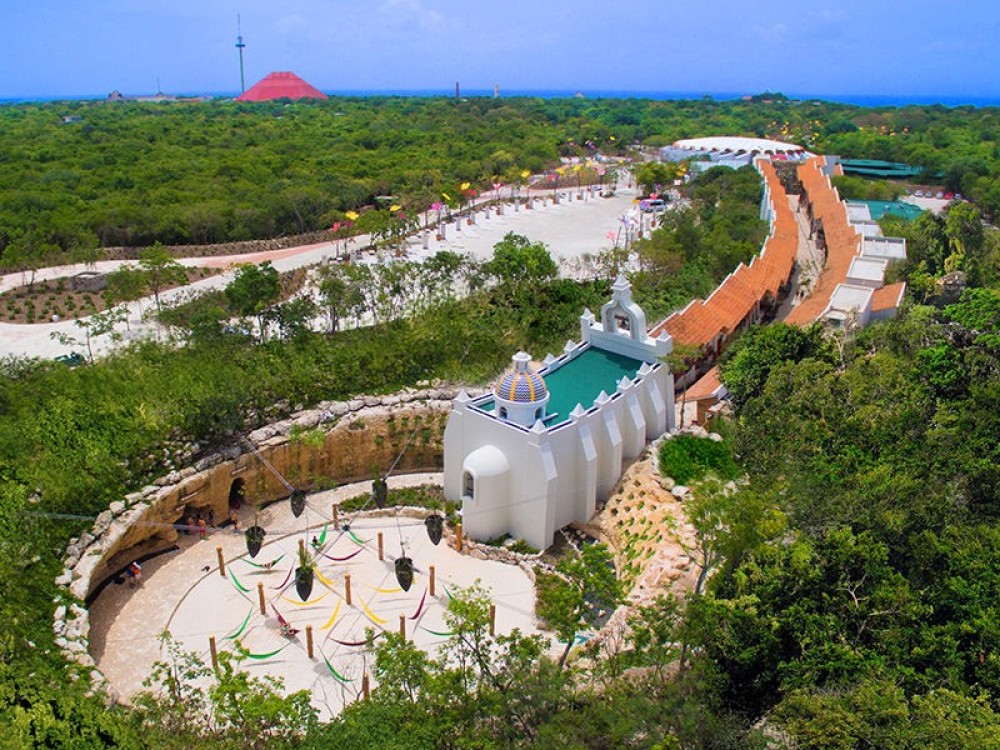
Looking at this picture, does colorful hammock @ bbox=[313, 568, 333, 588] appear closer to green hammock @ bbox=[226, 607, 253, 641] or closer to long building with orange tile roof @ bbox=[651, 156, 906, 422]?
green hammock @ bbox=[226, 607, 253, 641]

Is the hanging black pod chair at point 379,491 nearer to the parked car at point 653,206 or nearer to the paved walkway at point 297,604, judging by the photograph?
the paved walkway at point 297,604

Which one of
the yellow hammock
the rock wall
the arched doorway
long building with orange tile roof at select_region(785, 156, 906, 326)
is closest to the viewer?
the yellow hammock

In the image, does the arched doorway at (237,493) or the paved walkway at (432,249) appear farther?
the paved walkway at (432,249)

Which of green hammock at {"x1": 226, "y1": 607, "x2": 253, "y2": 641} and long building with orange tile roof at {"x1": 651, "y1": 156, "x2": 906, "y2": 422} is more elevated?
long building with orange tile roof at {"x1": 651, "y1": 156, "x2": 906, "y2": 422}

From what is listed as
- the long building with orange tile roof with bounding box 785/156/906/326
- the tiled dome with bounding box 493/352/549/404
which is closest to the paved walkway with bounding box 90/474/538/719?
the tiled dome with bounding box 493/352/549/404

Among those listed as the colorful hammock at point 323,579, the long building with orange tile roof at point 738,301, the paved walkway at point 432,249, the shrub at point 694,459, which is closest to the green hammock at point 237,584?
the colorful hammock at point 323,579
